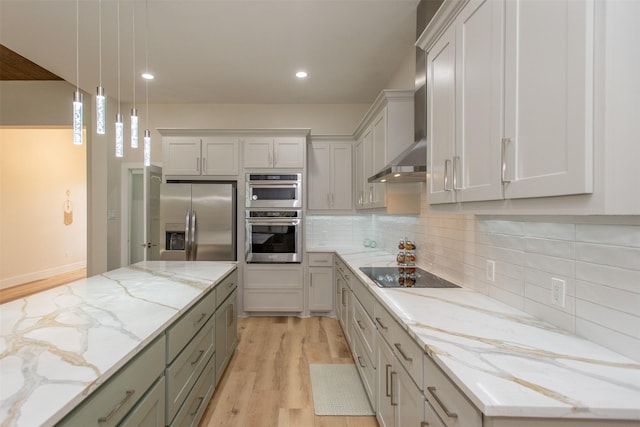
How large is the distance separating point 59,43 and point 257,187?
241cm

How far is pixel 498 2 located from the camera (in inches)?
48.2

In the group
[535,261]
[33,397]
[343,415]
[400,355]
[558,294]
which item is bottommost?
[343,415]

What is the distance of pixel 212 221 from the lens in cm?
427

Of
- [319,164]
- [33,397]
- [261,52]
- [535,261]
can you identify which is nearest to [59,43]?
[261,52]

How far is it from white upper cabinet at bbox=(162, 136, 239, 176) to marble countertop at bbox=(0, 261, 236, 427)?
2288 millimetres

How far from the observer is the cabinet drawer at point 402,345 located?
1314 millimetres

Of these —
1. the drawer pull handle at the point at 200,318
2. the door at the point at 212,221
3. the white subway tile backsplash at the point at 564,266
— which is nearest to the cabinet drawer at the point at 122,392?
the drawer pull handle at the point at 200,318

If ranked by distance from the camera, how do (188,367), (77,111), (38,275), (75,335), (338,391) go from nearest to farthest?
1. (75,335)
2. (77,111)
3. (188,367)
4. (338,391)
5. (38,275)

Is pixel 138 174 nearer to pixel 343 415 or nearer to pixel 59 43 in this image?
pixel 59 43

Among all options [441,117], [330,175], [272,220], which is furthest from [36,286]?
[441,117]

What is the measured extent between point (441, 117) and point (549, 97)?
78 cm

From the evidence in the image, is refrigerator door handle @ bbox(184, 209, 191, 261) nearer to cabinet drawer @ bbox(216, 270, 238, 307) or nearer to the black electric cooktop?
cabinet drawer @ bbox(216, 270, 238, 307)

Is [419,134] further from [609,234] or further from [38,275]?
[38,275]

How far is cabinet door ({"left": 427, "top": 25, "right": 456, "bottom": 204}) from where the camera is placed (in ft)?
5.33
